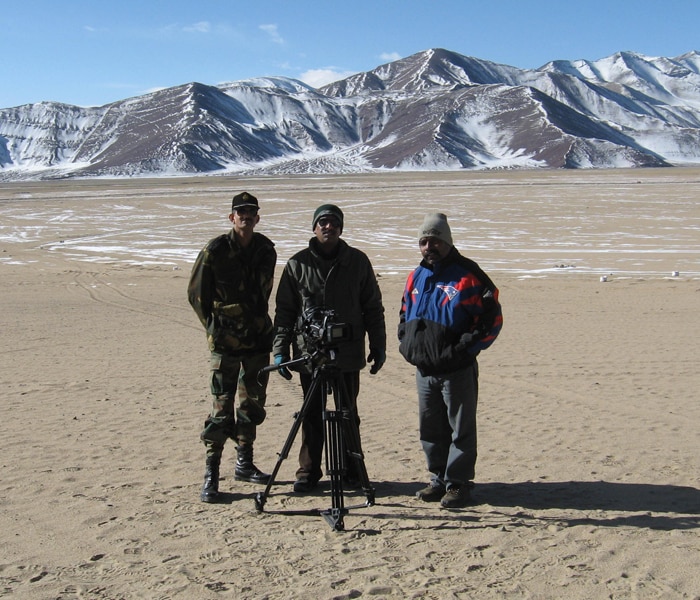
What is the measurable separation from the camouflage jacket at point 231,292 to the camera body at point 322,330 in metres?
0.44

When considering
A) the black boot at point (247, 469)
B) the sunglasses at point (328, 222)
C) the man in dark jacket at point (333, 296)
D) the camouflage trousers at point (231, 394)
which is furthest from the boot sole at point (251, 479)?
the sunglasses at point (328, 222)

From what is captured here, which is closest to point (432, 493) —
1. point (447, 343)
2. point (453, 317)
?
point (447, 343)

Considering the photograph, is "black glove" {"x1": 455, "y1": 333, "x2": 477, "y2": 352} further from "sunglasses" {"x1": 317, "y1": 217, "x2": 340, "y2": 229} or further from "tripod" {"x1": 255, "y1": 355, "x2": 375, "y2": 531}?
"sunglasses" {"x1": 317, "y1": 217, "x2": 340, "y2": 229}

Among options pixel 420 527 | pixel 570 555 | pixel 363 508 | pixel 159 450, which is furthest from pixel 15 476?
pixel 570 555

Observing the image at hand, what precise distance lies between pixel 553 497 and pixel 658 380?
4039 millimetres

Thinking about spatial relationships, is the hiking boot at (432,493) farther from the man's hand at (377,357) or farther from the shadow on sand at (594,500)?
the man's hand at (377,357)

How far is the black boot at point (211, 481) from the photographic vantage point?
16.5 ft

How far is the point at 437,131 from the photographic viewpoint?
174 meters

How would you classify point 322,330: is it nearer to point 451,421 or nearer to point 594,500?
point 451,421

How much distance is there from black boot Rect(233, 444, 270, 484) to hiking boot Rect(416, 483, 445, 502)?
112 centimetres

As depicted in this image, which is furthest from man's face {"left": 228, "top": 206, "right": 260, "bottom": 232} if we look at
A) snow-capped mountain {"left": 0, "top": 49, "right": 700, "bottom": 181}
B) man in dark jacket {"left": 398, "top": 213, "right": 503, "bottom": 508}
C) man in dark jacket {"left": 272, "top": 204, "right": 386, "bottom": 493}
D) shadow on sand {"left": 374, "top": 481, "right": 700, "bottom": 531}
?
snow-capped mountain {"left": 0, "top": 49, "right": 700, "bottom": 181}

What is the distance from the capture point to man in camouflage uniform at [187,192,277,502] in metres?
5.09

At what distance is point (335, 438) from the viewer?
4.58 m

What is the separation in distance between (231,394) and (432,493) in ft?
4.84
